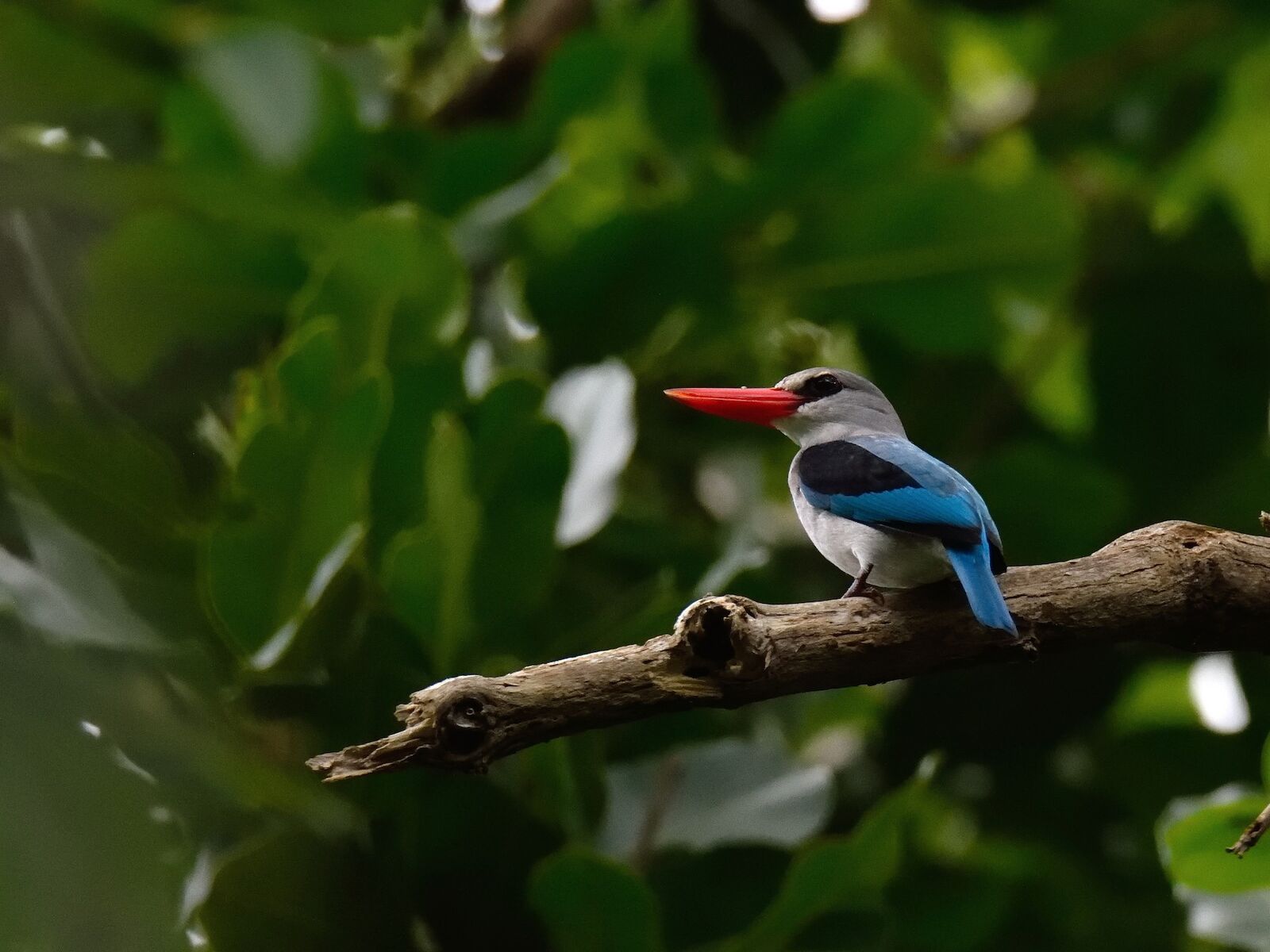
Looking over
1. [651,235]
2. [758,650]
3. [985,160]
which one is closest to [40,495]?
[758,650]

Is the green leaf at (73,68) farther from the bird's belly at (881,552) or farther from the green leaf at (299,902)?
the bird's belly at (881,552)

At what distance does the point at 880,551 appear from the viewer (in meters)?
1.84

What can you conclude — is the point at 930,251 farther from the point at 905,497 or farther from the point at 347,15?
the point at 905,497

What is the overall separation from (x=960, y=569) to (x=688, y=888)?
1.17 meters

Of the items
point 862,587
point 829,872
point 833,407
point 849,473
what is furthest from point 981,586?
point 833,407

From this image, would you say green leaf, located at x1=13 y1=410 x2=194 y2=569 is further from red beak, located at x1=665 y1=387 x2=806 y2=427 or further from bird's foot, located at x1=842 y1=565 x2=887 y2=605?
bird's foot, located at x1=842 y1=565 x2=887 y2=605

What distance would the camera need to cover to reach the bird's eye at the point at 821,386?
2.39m

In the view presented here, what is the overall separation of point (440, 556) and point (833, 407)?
708 millimetres

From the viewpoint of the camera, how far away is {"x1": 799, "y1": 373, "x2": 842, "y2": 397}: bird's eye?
2393 millimetres

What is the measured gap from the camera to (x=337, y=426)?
2.14m

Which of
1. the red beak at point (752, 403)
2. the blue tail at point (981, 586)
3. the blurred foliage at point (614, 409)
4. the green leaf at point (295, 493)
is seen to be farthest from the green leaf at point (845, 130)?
the blue tail at point (981, 586)

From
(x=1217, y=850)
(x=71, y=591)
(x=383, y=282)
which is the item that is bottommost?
(x=1217, y=850)

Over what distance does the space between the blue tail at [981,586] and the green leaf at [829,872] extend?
0.61 metres

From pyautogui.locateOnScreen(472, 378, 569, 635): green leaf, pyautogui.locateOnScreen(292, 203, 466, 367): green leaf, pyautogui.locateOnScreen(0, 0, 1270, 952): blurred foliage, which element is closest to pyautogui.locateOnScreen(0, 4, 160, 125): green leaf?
pyautogui.locateOnScreen(0, 0, 1270, 952): blurred foliage
